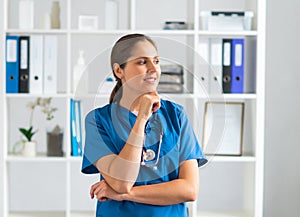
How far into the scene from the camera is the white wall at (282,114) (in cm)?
381


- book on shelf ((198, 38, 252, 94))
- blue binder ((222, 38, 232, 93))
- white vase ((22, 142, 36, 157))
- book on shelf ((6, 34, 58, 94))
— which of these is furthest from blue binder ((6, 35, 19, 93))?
blue binder ((222, 38, 232, 93))

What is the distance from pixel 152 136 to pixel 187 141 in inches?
3.5

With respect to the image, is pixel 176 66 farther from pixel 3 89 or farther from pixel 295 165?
pixel 295 165

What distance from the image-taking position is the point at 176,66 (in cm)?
161

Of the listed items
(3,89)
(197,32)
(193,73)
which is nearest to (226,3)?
(197,32)

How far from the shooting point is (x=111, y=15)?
3.31 m

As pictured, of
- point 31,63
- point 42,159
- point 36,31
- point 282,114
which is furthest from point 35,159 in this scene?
point 282,114

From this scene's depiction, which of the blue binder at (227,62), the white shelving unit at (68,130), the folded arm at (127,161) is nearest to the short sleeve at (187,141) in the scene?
the folded arm at (127,161)

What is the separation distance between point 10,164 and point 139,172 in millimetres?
2235

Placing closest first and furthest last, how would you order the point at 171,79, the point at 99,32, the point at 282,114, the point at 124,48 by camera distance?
the point at 124,48 → the point at 171,79 → the point at 99,32 → the point at 282,114

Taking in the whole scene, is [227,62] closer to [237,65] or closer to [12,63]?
[237,65]

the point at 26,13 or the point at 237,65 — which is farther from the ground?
the point at 26,13

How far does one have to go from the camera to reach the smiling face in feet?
4.95

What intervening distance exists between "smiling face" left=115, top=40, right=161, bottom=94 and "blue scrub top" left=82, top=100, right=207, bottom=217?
73 mm
